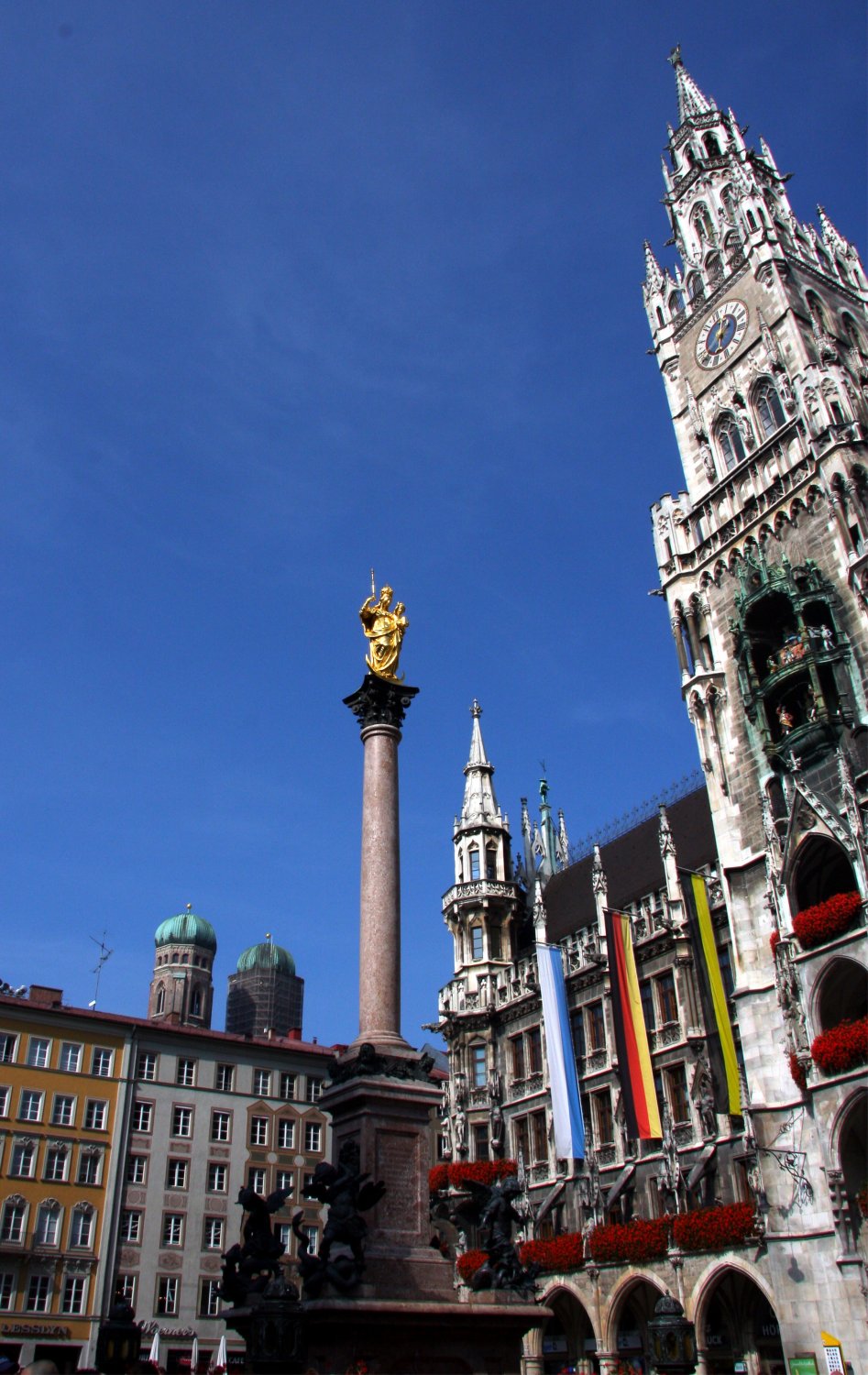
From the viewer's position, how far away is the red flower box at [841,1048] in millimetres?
27922

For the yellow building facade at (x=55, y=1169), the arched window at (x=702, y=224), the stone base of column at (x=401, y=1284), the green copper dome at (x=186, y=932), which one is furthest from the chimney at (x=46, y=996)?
the green copper dome at (x=186, y=932)

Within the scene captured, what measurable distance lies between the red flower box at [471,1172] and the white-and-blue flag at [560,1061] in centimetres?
385

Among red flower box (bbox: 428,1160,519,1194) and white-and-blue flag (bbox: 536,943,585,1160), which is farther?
red flower box (bbox: 428,1160,519,1194)

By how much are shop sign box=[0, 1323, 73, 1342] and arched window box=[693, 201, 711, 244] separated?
52927 millimetres

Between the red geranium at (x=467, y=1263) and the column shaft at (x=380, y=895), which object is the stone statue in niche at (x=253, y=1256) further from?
the red geranium at (x=467, y=1263)

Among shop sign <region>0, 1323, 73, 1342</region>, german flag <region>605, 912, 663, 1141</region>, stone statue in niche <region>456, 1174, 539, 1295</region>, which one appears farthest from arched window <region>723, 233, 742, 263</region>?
shop sign <region>0, 1323, 73, 1342</region>

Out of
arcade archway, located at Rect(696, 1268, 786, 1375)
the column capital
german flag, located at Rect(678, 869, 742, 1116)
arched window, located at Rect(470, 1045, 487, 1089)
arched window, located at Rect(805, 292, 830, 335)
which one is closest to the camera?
the column capital

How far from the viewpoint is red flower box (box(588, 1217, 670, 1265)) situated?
34.4 meters

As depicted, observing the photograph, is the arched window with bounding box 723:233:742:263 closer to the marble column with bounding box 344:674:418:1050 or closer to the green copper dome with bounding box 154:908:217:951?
the marble column with bounding box 344:674:418:1050

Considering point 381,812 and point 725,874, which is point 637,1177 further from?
point 381,812

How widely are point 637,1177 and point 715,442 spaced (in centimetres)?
2739

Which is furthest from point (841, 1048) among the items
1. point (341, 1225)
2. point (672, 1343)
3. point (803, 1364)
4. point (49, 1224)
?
point (49, 1224)

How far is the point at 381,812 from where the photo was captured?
22453 mm

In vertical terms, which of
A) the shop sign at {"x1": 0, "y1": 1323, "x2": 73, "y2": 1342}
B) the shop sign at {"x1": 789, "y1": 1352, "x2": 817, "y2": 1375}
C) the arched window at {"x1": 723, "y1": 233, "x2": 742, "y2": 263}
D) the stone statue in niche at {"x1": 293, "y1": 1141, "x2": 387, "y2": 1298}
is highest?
the arched window at {"x1": 723, "y1": 233, "x2": 742, "y2": 263}
